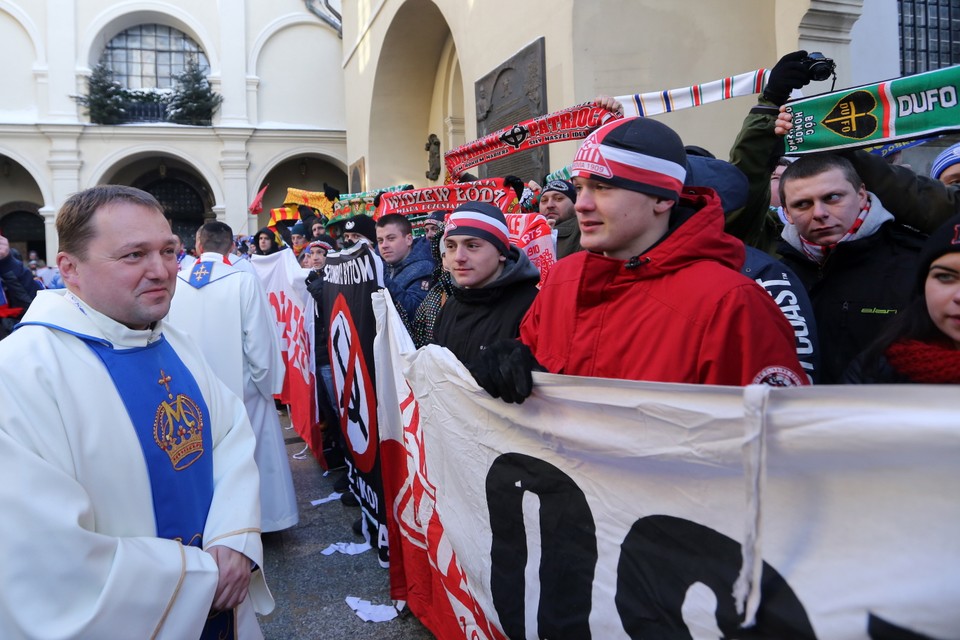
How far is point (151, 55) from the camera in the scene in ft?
80.5

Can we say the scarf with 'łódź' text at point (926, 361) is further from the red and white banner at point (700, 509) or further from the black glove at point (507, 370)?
the black glove at point (507, 370)

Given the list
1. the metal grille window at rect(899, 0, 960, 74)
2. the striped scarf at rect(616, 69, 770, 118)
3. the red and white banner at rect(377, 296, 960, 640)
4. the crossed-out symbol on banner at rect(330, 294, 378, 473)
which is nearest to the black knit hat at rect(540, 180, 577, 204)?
the striped scarf at rect(616, 69, 770, 118)

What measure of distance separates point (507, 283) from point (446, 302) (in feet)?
1.40

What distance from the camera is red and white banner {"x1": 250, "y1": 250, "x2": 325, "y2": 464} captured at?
5.80 metres

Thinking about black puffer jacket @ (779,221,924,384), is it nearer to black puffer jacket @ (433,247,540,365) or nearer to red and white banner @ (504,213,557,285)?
black puffer jacket @ (433,247,540,365)

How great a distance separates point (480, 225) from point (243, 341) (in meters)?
2.03

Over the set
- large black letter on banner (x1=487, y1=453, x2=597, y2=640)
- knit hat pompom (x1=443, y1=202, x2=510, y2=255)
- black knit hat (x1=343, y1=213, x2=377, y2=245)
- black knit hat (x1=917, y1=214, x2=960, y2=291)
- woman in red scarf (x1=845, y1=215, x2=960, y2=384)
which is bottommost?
large black letter on banner (x1=487, y1=453, x2=597, y2=640)

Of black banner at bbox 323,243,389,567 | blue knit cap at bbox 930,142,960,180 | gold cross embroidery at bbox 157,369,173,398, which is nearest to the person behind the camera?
gold cross embroidery at bbox 157,369,173,398

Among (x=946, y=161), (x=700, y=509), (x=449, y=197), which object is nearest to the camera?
Result: (x=700, y=509)

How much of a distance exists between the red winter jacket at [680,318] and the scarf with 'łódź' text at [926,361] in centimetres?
26

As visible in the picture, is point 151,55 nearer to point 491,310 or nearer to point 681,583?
point 491,310

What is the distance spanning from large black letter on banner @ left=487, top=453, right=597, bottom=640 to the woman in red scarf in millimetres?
818

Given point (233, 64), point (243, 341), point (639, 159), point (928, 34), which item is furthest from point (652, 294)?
point (233, 64)

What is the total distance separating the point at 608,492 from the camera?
5.73ft
